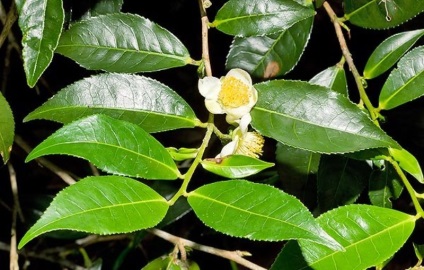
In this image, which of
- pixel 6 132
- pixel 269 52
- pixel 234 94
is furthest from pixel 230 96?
pixel 6 132

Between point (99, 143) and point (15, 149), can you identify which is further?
point (15, 149)

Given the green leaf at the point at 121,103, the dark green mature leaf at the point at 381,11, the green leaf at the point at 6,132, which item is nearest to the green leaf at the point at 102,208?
the green leaf at the point at 121,103

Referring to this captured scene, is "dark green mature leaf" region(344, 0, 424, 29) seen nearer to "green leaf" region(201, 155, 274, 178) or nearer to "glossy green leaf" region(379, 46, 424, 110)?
"glossy green leaf" region(379, 46, 424, 110)

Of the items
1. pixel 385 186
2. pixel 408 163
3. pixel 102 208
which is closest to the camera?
pixel 102 208

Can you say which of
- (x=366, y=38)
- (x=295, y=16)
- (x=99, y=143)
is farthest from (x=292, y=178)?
(x=366, y=38)

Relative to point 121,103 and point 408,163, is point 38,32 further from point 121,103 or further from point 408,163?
point 408,163

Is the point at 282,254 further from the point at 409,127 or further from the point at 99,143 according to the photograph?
the point at 409,127
